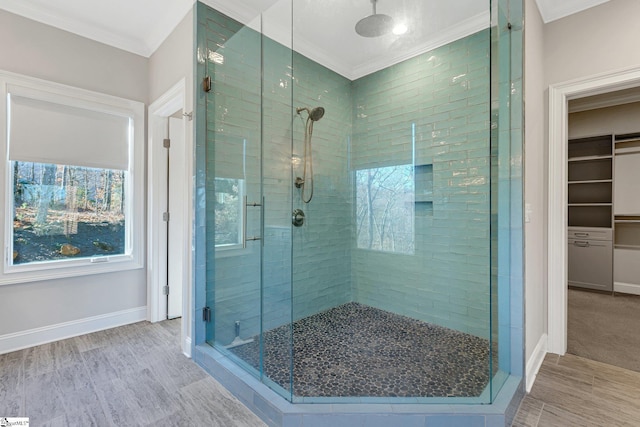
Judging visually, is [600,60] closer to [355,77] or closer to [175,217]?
[355,77]

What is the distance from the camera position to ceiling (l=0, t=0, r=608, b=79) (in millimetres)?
2211

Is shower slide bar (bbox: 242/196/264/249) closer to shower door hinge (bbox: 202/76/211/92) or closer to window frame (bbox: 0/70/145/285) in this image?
shower door hinge (bbox: 202/76/211/92)

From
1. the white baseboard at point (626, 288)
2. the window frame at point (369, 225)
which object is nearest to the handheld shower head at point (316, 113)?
the window frame at point (369, 225)

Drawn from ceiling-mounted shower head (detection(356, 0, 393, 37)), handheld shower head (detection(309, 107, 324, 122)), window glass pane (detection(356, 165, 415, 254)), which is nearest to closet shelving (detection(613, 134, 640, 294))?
window glass pane (detection(356, 165, 415, 254))

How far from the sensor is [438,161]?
2543 millimetres

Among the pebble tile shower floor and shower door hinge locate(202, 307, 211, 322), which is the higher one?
shower door hinge locate(202, 307, 211, 322)

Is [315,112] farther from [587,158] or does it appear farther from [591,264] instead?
[591,264]

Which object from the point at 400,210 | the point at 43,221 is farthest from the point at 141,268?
the point at 400,210

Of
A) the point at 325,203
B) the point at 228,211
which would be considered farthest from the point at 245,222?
the point at 325,203

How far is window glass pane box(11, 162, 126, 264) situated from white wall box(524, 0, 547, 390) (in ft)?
11.1

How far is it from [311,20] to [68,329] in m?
3.32

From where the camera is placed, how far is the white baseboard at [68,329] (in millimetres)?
2260

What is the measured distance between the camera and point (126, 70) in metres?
2.80

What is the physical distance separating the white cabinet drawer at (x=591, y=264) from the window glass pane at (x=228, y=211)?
4.58 m
